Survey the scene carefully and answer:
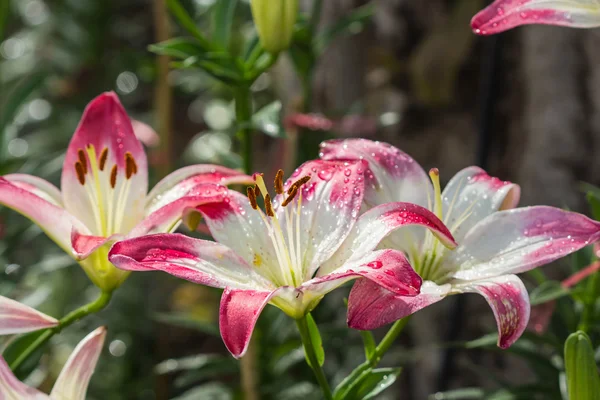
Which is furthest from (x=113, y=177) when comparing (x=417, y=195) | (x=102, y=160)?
(x=417, y=195)

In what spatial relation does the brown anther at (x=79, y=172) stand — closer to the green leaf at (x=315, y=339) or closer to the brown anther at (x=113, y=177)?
the brown anther at (x=113, y=177)

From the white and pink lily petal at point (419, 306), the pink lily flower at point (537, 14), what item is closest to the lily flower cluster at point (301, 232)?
the white and pink lily petal at point (419, 306)

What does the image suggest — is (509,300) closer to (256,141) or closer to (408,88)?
(408,88)

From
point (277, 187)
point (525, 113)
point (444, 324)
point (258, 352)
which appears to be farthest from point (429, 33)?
point (277, 187)

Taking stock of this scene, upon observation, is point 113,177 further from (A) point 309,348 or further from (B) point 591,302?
(B) point 591,302

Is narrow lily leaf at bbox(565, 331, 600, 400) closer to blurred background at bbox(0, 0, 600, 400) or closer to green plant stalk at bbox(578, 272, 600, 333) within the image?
green plant stalk at bbox(578, 272, 600, 333)

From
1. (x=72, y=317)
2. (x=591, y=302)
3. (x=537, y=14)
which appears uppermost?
(x=537, y=14)

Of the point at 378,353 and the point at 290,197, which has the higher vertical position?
the point at 290,197

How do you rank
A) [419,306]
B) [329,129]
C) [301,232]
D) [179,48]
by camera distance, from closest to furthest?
[419,306] → [301,232] → [179,48] → [329,129]

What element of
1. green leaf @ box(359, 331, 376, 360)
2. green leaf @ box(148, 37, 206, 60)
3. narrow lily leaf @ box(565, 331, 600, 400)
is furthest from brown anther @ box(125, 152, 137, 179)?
narrow lily leaf @ box(565, 331, 600, 400)
